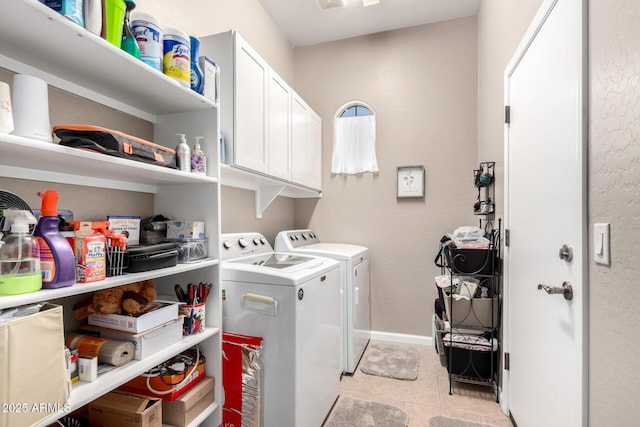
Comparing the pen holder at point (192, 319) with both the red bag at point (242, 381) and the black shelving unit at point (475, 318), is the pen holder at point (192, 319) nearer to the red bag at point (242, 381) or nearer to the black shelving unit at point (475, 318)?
the red bag at point (242, 381)

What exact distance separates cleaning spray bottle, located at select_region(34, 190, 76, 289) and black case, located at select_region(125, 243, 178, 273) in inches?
7.7

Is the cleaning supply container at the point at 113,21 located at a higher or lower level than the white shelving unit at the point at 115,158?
higher

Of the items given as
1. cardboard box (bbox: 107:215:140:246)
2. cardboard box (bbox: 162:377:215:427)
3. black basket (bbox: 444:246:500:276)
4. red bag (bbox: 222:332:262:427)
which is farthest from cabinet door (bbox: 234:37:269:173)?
black basket (bbox: 444:246:500:276)

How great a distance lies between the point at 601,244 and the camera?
988mm

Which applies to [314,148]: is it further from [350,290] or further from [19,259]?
[19,259]

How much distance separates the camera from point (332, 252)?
256 centimetres

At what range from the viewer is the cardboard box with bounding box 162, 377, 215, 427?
125cm

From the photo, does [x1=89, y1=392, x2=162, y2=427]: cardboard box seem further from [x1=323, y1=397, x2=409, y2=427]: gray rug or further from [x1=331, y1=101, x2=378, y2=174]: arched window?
[x1=331, y1=101, x2=378, y2=174]: arched window

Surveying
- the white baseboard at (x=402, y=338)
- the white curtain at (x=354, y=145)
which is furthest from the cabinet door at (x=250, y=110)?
the white baseboard at (x=402, y=338)

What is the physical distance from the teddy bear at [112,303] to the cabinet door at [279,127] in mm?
1236

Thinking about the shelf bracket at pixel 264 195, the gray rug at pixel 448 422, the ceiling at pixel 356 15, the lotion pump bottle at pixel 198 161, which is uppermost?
the ceiling at pixel 356 15

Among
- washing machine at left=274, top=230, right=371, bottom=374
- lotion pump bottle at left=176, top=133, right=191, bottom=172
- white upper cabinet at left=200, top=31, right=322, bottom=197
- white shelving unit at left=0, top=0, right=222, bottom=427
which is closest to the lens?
white shelving unit at left=0, top=0, right=222, bottom=427

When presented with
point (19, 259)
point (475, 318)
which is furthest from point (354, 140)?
point (19, 259)

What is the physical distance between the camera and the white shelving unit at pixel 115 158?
0.82m
